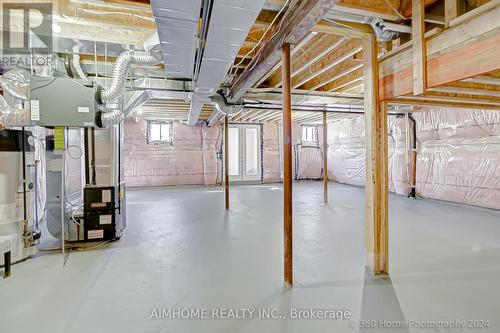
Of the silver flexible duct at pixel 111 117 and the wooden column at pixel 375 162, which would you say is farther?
the silver flexible duct at pixel 111 117

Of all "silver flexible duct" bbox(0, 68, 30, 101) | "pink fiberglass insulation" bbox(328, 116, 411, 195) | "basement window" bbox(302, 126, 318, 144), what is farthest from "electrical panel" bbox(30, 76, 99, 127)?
"basement window" bbox(302, 126, 318, 144)

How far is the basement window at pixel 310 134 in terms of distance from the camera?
9391 millimetres

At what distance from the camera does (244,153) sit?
8.99 m

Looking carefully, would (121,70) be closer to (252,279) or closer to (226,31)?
(226,31)

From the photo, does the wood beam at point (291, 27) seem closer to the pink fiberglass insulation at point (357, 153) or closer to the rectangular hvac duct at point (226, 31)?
the rectangular hvac duct at point (226, 31)

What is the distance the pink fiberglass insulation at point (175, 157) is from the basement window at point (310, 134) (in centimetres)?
323

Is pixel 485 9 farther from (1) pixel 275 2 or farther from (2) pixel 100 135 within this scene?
(2) pixel 100 135

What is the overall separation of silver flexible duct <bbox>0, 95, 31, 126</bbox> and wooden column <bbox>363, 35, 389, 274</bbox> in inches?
123

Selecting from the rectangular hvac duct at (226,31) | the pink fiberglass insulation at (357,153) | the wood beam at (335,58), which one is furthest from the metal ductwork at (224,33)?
the pink fiberglass insulation at (357,153)

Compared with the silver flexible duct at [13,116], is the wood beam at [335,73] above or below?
above

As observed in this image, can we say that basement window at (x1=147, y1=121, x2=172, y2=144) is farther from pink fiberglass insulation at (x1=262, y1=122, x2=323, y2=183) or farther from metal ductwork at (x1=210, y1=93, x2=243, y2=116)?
metal ductwork at (x1=210, y1=93, x2=243, y2=116)

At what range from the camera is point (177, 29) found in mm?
1747

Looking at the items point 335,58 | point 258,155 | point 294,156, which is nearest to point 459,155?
point 335,58

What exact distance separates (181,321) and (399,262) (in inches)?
81.4
